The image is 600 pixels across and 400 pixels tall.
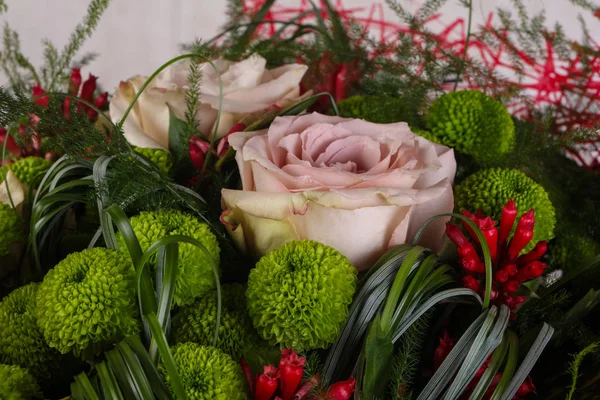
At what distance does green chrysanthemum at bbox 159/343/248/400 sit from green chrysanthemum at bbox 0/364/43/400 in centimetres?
8

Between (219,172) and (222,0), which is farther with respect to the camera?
(222,0)

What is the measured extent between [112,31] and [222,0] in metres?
0.27

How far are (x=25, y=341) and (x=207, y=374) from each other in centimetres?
13

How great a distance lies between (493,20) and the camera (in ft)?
4.05

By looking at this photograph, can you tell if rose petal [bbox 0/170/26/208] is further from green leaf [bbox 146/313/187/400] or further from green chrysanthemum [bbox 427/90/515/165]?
green chrysanthemum [bbox 427/90/515/165]

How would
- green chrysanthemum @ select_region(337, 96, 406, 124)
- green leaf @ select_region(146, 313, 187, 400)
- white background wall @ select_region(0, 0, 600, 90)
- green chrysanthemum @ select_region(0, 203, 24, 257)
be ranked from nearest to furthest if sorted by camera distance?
1. green leaf @ select_region(146, 313, 187, 400)
2. green chrysanthemum @ select_region(0, 203, 24, 257)
3. green chrysanthemum @ select_region(337, 96, 406, 124)
4. white background wall @ select_region(0, 0, 600, 90)

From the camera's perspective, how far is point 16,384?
0.33m

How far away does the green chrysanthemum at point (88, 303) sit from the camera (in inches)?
12.9

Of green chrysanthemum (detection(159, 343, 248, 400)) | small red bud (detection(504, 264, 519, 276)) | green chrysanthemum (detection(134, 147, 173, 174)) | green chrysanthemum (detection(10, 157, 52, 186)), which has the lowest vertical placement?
green chrysanthemum (detection(10, 157, 52, 186))

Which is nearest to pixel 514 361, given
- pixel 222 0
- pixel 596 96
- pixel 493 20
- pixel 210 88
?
pixel 210 88

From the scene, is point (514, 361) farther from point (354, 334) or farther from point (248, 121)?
point (248, 121)

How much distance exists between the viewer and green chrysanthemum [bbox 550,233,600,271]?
499 mm

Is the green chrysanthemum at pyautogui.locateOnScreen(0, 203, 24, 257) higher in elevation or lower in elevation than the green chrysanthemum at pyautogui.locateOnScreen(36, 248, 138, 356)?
lower

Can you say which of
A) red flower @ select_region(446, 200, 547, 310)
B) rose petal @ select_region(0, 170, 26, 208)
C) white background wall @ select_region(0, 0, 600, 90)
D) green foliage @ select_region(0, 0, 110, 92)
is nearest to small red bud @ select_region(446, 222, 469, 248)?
red flower @ select_region(446, 200, 547, 310)
